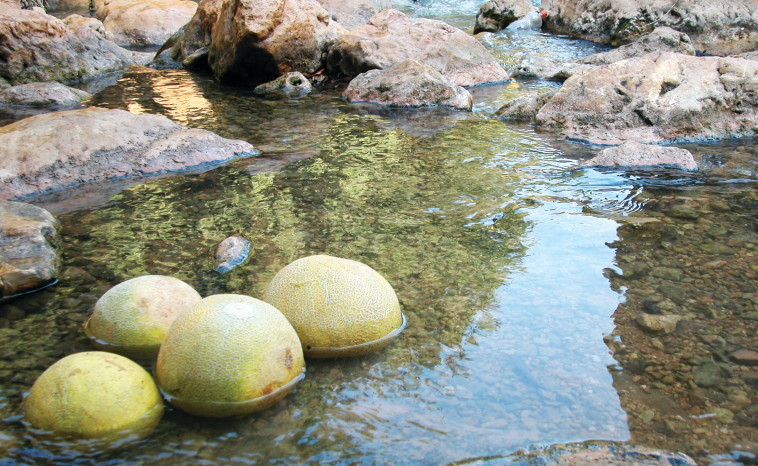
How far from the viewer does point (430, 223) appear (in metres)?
5.84

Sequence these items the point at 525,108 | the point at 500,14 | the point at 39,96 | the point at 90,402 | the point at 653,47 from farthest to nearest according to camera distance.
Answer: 1. the point at 500,14
2. the point at 653,47
3. the point at 39,96
4. the point at 525,108
5. the point at 90,402

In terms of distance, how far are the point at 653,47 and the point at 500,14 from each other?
8.25 metres

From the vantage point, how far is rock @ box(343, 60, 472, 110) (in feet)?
37.0

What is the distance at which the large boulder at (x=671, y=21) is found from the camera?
49.3 ft

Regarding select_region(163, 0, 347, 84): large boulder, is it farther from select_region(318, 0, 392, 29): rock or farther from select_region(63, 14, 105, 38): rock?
select_region(318, 0, 392, 29): rock

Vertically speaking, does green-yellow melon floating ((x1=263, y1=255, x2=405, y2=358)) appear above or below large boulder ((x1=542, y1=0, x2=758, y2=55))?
below

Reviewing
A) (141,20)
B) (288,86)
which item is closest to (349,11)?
(141,20)

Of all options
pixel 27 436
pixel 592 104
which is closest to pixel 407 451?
pixel 27 436

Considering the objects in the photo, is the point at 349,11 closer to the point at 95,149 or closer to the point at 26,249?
the point at 95,149

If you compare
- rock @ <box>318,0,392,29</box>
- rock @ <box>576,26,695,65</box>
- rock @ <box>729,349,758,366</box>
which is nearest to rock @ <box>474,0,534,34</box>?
rock @ <box>318,0,392,29</box>

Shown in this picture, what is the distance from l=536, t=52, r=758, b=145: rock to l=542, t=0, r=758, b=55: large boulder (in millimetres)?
6814

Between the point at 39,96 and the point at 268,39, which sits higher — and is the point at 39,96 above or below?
below

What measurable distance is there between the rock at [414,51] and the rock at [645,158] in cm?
616

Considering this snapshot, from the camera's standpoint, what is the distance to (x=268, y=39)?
12789 mm
